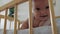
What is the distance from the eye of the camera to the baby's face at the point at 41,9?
2.54 ft

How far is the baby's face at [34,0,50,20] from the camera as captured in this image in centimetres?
78

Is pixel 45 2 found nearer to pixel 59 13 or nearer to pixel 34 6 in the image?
pixel 34 6

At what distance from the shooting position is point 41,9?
2.56ft

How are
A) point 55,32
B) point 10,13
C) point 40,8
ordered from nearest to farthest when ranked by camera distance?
1. point 55,32
2. point 40,8
3. point 10,13

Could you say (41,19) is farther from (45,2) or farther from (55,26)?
(55,26)

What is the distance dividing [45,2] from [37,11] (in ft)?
0.26

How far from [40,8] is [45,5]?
0.04m

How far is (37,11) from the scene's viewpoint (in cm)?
82

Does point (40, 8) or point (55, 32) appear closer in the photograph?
point (55, 32)

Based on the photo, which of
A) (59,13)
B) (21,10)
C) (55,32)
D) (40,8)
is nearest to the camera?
(55,32)

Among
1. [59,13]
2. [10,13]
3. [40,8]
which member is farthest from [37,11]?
[10,13]

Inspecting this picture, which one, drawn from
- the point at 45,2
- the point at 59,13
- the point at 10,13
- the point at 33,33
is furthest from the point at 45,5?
the point at 10,13

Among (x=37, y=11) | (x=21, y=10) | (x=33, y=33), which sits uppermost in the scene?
(x=21, y=10)

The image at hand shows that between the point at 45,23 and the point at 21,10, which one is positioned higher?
the point at 21,10
